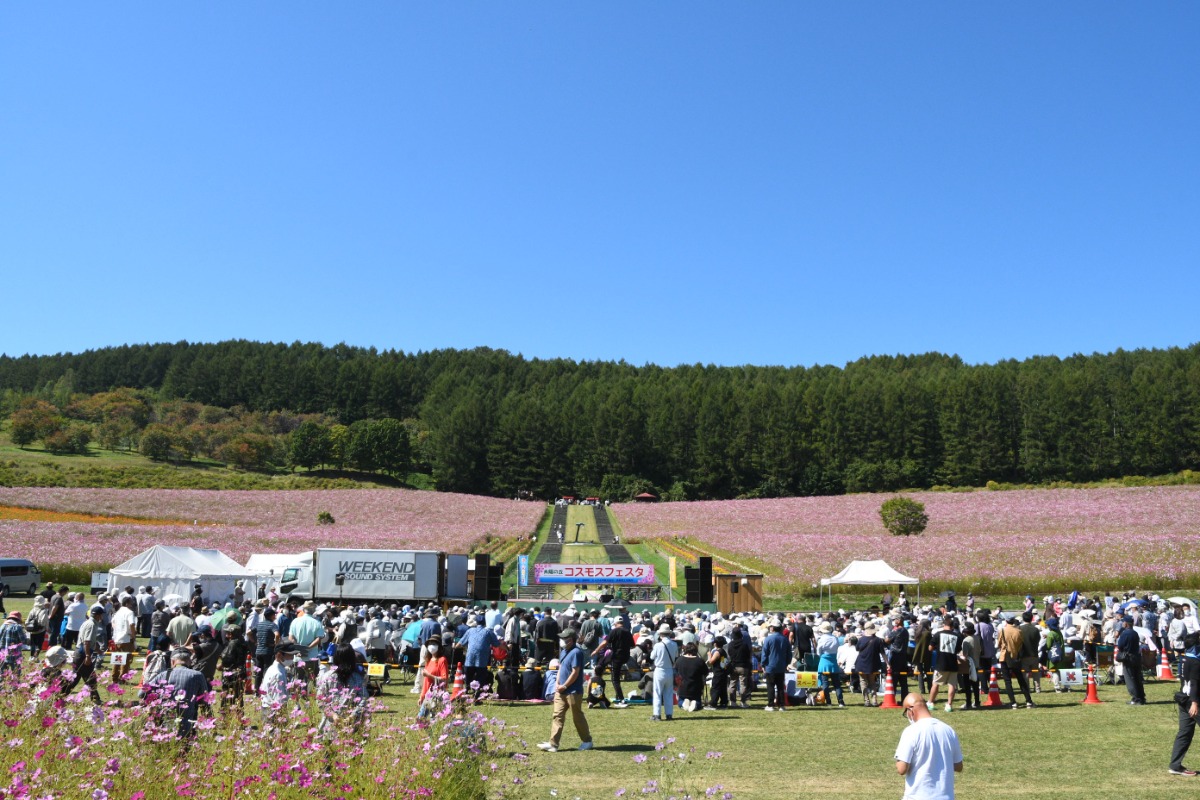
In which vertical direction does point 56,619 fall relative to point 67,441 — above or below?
below

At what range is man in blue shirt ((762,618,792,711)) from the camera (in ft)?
52.5

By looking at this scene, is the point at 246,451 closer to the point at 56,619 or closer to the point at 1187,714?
the point at 56,619

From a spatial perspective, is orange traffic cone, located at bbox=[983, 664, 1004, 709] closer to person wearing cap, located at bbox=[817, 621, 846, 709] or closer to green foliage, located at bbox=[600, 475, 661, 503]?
person wearing cap, located at bbox=[817, 621, 846, 709]

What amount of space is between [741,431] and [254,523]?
73.4 m

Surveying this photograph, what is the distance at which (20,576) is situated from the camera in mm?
36094

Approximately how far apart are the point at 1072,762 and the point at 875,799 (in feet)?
→ 10.4

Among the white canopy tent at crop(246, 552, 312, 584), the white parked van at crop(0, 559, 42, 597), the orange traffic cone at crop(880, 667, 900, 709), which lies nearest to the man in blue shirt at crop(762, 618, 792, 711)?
the orange traffic cone at crop(880, 667, 900, 709)

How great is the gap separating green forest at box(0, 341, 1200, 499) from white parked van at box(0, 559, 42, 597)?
80.4 metres

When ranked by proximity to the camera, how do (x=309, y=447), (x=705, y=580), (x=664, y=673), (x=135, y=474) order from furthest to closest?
(x=309, y=447), (x=135, y=474), (x=705, y=580), (x=664, y=673)

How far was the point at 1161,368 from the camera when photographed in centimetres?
11688

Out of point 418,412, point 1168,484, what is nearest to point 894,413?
point 1168,484

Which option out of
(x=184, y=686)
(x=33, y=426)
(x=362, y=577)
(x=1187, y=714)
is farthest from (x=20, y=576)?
(x=33, y=426)

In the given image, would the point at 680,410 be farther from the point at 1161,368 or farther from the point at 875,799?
the point at 875,799

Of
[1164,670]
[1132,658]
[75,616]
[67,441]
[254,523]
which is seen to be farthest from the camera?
[67,441]
